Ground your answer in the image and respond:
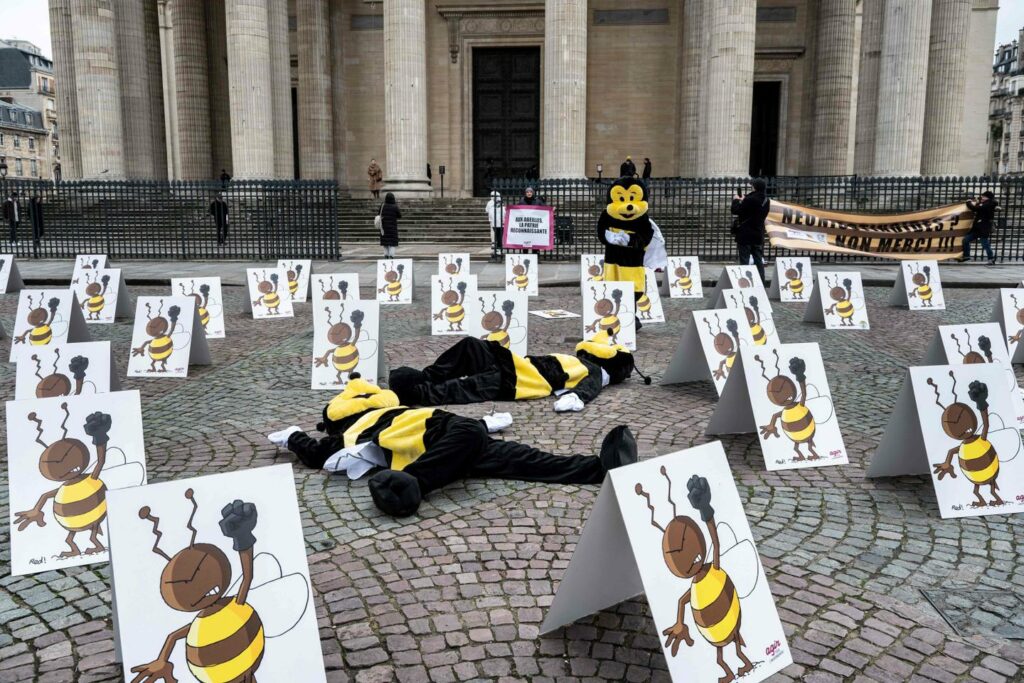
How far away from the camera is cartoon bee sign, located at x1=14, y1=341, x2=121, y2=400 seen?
5.94m

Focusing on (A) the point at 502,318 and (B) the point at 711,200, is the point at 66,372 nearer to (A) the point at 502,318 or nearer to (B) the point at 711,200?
(A) the point at 502,318

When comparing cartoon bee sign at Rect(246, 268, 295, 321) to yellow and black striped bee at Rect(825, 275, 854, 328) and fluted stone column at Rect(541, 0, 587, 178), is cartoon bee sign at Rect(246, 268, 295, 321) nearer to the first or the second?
yellow and black striped bee at Rect(825, 275, 854, 328)

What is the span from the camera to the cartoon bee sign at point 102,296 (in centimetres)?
1133

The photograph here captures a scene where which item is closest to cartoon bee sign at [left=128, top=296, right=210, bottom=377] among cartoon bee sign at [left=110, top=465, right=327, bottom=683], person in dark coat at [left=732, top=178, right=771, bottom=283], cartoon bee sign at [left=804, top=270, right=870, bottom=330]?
cartoon bee sign at [left=110, top=465, right=327, bottom=683]

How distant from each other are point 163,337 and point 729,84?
2088cm

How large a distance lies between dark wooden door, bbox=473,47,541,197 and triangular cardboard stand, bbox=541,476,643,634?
30112 millimetres

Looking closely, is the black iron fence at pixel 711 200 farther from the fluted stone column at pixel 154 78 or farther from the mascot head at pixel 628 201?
the fluted stone column at pixel 154 78

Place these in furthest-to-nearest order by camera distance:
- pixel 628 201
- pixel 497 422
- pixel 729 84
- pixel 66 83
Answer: pixel 66 83
pixel 729 84
pixel 628 201
pixel 497 422

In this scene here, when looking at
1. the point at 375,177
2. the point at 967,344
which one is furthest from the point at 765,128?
the point at 967,344

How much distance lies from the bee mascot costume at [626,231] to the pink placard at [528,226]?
947 cm

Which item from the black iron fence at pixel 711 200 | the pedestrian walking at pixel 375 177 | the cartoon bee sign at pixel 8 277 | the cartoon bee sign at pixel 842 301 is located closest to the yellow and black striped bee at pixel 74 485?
the cartoon bee sign at pixel 842 301

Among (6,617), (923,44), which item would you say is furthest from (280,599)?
(923,44)

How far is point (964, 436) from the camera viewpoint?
482cm

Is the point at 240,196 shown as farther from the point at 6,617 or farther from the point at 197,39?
the point at 6,617
